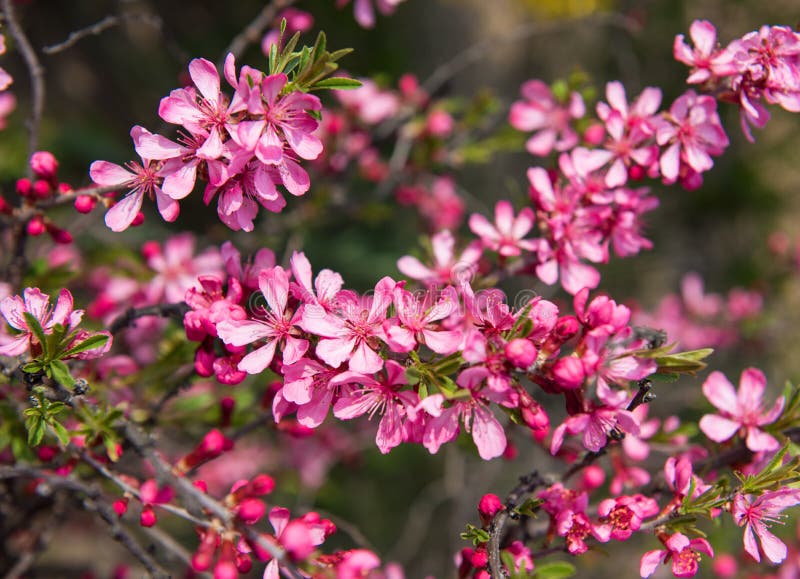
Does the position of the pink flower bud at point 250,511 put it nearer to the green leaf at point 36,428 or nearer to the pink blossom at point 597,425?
the green leaf at point 36,428

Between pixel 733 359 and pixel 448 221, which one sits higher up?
pixel 448 221

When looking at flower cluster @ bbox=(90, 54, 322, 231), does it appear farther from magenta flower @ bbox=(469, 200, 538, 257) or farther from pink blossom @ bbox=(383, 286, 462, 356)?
magenta flower @ bbox=(469, 200, 538, 257)

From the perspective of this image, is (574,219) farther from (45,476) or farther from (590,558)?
(590,558)

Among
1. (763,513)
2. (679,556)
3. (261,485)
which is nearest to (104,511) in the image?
(261,485)

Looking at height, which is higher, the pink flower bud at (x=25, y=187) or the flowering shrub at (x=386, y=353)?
the pink flower bud at (x=25, y=187)

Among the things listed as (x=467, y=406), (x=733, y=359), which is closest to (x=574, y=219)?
(x=467, y=406)

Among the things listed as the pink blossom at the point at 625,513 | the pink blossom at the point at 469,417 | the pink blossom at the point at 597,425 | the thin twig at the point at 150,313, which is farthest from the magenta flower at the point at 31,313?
the pink blossom at the point at 625,513
